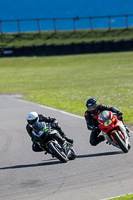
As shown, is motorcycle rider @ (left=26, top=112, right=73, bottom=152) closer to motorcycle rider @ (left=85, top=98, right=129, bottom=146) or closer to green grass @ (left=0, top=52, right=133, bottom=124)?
motorcycle rider @ (left=85, top=98, right=129, bottom=146)

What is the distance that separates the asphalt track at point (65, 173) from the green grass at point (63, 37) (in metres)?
42.9

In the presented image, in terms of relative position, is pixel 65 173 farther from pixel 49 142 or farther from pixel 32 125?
pixel 32 125

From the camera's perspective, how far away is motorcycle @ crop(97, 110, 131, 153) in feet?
32.1

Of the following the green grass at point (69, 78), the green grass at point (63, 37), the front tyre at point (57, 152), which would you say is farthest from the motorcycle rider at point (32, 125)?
the green grass at point (63, 37)

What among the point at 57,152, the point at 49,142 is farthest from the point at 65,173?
the point at 49,142

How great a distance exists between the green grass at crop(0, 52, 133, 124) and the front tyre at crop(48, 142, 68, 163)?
11462 mm

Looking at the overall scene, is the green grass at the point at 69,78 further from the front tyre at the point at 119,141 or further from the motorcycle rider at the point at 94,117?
the front tyre at the point at 119,141

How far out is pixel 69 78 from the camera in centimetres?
3912

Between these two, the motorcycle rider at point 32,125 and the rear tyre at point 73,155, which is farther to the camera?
the rear tyre at point 73,155

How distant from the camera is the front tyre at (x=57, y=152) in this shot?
917 centimetres

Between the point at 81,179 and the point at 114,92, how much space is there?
17.5 metres

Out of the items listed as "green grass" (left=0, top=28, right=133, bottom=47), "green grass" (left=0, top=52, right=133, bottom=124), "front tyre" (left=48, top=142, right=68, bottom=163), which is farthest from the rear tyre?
"green grass" (left=0, top=28, right=133, bottom=47)

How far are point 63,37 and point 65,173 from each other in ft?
164

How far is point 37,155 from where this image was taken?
10.7m
